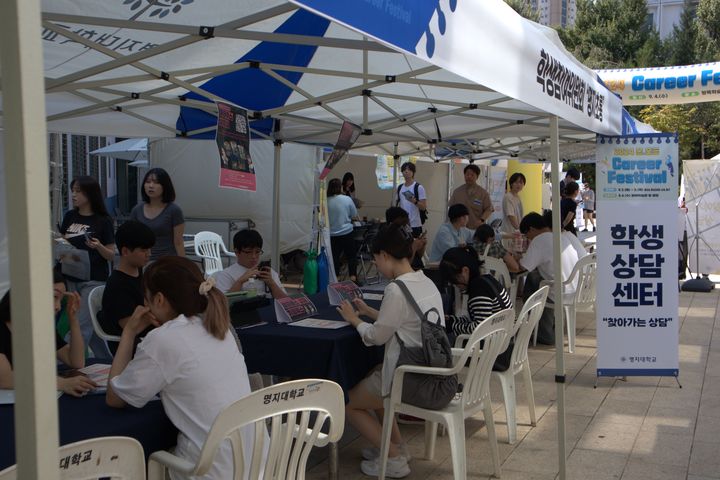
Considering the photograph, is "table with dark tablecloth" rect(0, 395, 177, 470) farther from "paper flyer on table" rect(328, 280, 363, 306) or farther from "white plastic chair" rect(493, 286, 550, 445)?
"white plastic chair" rect(493, 286, 550, 445)

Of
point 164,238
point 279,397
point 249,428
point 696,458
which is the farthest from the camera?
point 164,238

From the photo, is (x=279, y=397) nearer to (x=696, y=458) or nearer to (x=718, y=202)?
(x=696, y=458)

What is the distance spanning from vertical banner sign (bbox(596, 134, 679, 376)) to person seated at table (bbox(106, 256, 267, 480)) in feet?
12.4

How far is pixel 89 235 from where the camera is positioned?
533cm

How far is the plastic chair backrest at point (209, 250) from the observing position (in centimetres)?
940

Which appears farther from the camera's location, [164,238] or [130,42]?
[164,238]

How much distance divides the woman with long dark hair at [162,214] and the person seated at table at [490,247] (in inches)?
119

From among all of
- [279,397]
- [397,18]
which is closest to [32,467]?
[279,397]

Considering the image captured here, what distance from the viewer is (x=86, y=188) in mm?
5402

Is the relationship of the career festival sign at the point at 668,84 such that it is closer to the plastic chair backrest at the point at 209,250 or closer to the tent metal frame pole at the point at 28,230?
the plastic chair backrest at the point at 209,250

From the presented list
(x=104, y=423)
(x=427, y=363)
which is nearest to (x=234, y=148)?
(x=427, y=363)

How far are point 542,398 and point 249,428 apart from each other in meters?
3.68

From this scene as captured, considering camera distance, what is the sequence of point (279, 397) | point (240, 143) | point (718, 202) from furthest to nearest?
point (718, 202) → point (240, 143) → point (279, 397)

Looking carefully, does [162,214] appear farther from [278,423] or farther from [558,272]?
[278,423]
